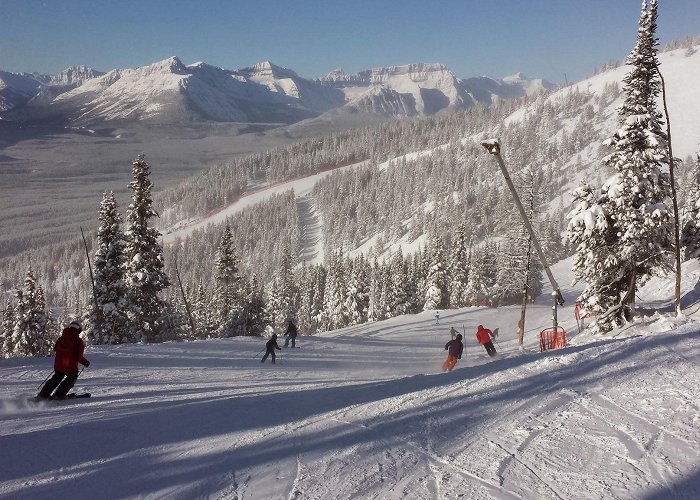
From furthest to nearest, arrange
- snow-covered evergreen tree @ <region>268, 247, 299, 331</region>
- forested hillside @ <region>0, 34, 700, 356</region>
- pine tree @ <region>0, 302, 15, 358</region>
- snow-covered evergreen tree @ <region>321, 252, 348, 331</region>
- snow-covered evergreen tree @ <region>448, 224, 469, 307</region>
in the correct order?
snow-covered evergreen tree @ <region>268, 247, 299, 331</region> < snow-covered evergreen tree @ <region>448, 224, 469, 307</region> < snow-covered evergreen tree @ <region>321, 252, 348, 331</region> < forested hillside @ <region>0, 34, 700, 356</region> < pine tree @ <region>0, 302, 15, 358</region>

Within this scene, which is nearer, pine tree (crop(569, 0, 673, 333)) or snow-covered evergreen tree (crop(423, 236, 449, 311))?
pine tree (crop(569, 0, 673, 333))

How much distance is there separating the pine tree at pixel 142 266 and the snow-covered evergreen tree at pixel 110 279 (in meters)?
0.51

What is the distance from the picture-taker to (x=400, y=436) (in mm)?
6590

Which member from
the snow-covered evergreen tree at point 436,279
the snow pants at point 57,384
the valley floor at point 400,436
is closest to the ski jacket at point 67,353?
the snow pants at point 57,384

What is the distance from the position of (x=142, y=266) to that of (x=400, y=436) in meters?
27.9

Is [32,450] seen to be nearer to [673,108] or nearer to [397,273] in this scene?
[397,273]

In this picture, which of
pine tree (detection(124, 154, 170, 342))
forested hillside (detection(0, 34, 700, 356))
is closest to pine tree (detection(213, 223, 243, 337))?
forested hillside (detection(0, 34, 700, 356))

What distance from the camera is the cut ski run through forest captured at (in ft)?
17.3

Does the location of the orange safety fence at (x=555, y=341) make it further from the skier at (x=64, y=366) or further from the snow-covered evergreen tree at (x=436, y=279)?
the snow-covered evergreen tree at (x=436, y=279)

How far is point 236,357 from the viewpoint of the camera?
2056 cm

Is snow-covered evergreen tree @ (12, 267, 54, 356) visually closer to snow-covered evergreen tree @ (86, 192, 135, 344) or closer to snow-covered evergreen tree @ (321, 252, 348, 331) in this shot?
snow-covered evergreen tree @ (86, 192, 135, 344)

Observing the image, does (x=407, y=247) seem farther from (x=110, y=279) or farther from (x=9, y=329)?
(x=110, y=279)

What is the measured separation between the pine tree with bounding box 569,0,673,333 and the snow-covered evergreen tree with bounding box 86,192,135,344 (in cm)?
2772

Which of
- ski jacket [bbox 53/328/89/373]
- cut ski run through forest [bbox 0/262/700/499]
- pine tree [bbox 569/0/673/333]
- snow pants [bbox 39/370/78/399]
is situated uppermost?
pine tree [bbox 569/0/673/333]
